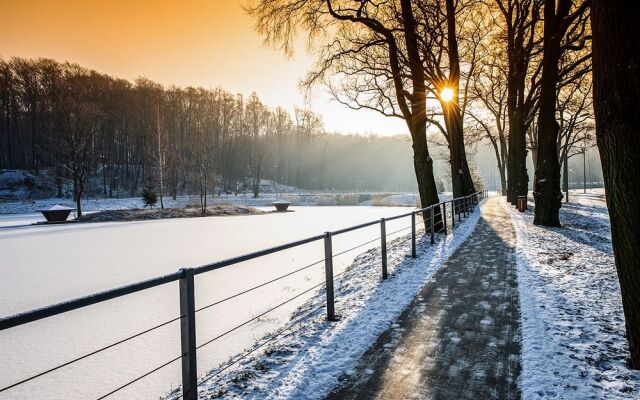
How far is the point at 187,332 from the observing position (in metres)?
3.48

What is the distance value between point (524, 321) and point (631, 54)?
3.59 metres

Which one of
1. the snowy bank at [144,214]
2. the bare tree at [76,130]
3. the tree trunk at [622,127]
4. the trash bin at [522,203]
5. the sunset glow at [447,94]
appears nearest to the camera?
the tree trunk at [622,127]

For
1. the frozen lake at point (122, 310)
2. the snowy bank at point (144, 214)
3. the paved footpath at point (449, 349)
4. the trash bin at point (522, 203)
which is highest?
the trash bin at point (522, 203)

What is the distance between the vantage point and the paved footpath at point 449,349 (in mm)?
3768

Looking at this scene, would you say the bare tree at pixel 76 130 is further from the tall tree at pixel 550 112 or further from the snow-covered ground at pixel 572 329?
the snow-covered ground at pixel 572 329

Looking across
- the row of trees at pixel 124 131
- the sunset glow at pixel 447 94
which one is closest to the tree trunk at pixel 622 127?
the sunset glow at pixel 447 94

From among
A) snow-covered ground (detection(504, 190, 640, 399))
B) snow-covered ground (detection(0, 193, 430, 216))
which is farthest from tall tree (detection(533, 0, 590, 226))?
snow-covered ground (detection(0, 193, 430, 216))

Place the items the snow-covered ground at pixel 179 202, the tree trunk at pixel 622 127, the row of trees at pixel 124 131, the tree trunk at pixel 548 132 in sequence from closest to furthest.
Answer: the tree trunk at pixel 622 127 → the tree trunk at pixel 548 132 → the snow-covered ground at pixel 179 202 → the row of trees at pixel 124 131

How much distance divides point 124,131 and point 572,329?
68.2m

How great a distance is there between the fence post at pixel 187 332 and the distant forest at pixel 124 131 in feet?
118

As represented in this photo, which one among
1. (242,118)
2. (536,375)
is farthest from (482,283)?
(242,118)

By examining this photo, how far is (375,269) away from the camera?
9570mm

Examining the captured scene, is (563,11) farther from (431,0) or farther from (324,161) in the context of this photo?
(324,161)

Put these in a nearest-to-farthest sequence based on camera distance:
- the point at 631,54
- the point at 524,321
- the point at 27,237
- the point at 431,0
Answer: the point at 631,54, the point at 524,321, the point at 431,0, the point at 27,237
